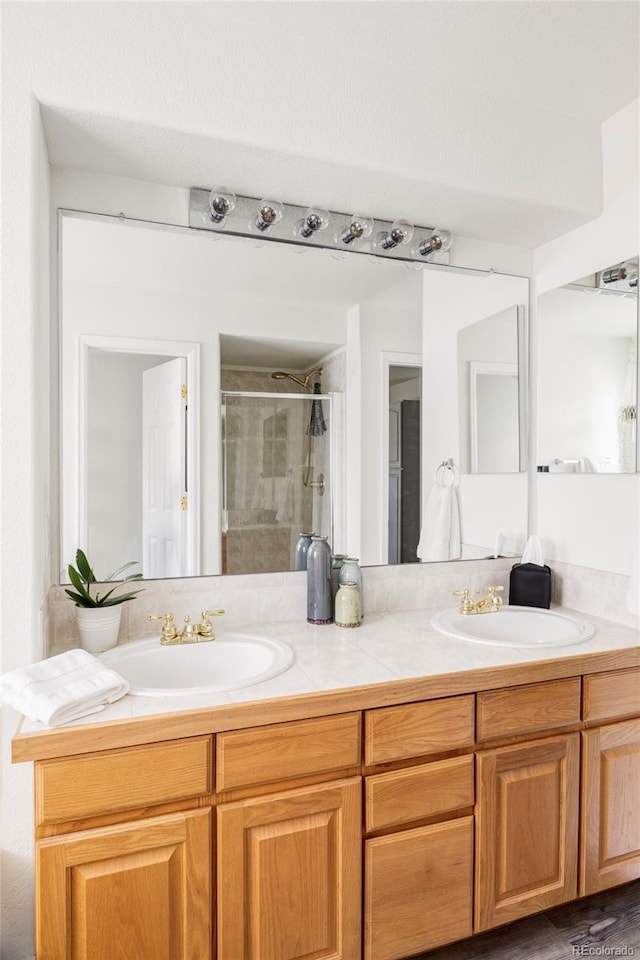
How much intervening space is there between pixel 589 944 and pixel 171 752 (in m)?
1.36

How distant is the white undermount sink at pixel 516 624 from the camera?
188cm

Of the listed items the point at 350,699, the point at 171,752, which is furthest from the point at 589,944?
the point at 171,752

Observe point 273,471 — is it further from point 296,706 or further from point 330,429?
point 296,706

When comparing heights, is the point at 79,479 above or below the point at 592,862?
above

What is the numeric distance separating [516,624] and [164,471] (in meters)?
1.28

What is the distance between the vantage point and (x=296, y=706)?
4.29 feet

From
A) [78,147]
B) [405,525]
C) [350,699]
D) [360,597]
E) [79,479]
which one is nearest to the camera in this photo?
[350,699]

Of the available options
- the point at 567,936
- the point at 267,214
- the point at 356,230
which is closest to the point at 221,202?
the point at 267,214

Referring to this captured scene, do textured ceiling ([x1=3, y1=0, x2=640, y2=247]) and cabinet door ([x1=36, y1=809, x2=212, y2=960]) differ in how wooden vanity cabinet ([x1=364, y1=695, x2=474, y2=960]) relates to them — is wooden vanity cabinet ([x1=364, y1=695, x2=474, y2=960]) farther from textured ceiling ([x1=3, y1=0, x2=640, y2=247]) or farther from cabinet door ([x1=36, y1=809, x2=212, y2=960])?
textured ceiling ([x1=3, y1=0, x2=640, y2=247])

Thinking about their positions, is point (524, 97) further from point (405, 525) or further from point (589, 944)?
point (589, 944)

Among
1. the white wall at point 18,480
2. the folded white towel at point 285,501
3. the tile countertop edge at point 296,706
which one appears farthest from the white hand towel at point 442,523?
the white wall at point 18,480

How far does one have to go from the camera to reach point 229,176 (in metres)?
1.77

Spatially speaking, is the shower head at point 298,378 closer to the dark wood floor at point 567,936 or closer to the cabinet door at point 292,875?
the cabinet door at point 292,875

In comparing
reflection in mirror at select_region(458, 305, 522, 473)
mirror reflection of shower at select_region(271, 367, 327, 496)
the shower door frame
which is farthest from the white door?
reflection in mirror at select_region(458, 305, 522, 473)
